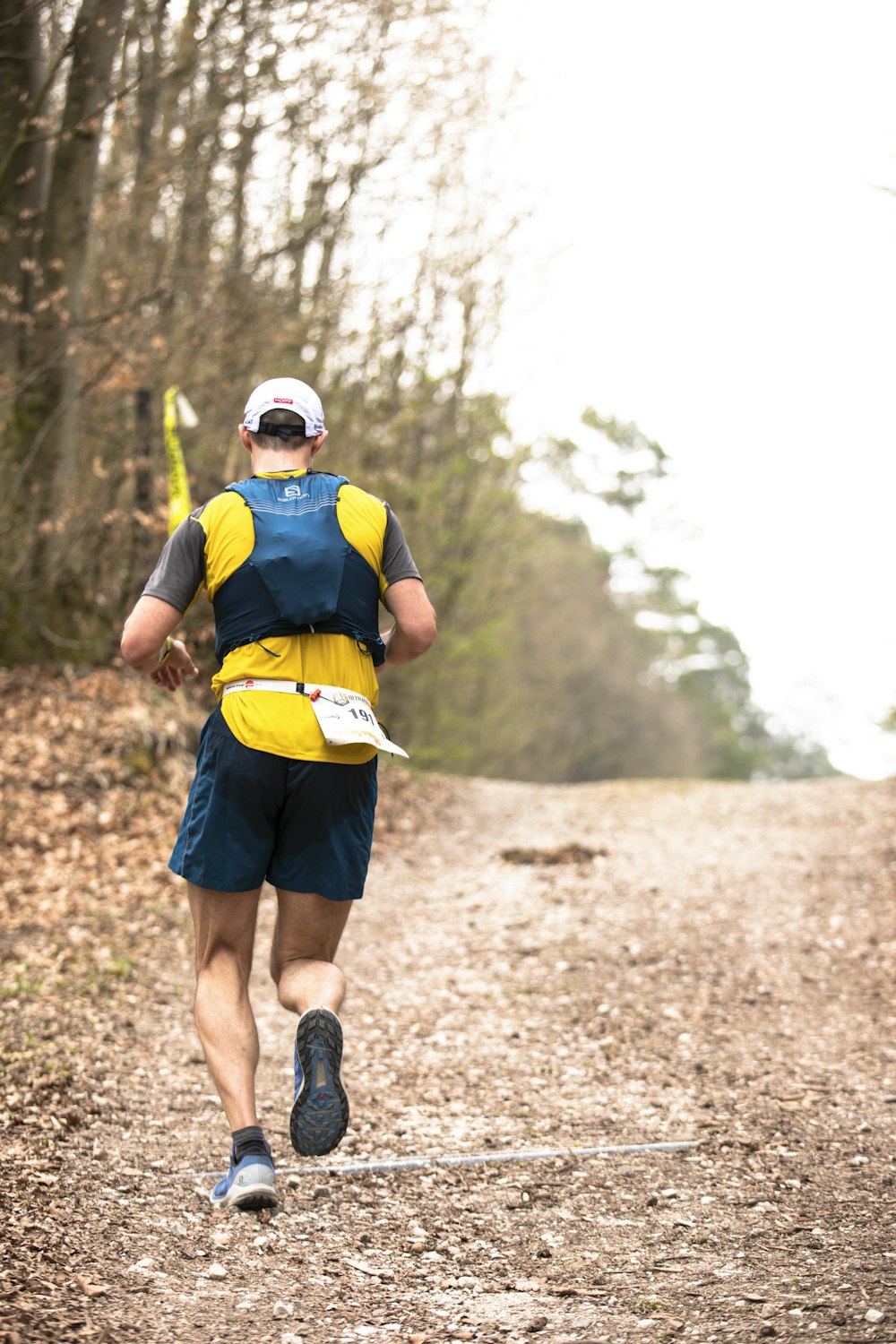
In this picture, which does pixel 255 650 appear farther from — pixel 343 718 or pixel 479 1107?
pixel 479 1107

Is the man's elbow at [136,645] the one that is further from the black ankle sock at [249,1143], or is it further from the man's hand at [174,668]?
the black ankle sock at [249,1143]

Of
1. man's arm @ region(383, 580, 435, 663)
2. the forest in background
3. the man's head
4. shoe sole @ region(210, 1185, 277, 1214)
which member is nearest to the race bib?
man's arm @ region(383, 580, 435, 663)

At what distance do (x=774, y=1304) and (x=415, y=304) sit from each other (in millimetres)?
11482

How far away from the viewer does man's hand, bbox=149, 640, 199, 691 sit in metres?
3.57

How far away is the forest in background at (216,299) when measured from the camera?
899 cm

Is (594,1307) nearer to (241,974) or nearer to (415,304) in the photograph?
(241,974)

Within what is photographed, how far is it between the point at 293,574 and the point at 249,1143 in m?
1.47

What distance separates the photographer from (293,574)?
10.9ft

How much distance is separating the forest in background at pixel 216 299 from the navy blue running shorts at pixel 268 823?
18.2ft

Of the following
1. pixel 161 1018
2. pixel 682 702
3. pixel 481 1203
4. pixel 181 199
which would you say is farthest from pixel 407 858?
pixel 682 702

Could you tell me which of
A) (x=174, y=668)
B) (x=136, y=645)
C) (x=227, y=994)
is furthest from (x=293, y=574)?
(x=227, y=994)

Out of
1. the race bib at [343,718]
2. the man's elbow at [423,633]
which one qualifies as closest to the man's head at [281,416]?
the man's elbow at [423,633]

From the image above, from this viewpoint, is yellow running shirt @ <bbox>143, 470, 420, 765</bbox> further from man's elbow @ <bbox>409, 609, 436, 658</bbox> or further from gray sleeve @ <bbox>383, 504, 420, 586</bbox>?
man's elbow @ <bbox>409, 609, 436, 658</bbox>

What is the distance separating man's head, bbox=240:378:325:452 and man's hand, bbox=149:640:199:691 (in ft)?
2.03
